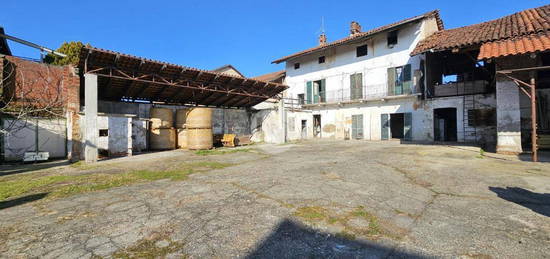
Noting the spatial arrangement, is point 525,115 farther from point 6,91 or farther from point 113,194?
point 6,91

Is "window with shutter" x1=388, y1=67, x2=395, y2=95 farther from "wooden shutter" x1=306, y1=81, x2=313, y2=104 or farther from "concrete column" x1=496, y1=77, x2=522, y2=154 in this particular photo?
"concrete column" x1=496, y1=77, x2=522, y2=154

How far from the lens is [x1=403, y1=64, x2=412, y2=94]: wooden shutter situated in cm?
1758

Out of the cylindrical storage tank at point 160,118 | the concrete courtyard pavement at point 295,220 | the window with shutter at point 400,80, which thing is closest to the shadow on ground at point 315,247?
the concrete courtyard pavement at point 295,220

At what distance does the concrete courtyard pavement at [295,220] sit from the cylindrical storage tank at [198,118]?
8.50 meters

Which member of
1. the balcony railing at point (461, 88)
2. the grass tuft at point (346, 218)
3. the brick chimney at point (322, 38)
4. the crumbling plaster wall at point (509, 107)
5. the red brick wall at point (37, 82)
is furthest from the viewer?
the brick chimney at point (322, 38)

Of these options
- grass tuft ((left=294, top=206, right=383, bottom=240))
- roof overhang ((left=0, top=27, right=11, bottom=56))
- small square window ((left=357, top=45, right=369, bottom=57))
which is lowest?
grass tuft ((left=294, top=206, right=383, bottom=240))

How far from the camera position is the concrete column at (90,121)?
30.0ft

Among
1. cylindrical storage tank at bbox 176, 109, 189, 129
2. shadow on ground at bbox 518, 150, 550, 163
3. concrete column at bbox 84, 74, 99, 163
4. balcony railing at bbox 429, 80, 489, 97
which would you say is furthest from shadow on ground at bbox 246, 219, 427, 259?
balcony railing at bbox 429, 80, 489, 97

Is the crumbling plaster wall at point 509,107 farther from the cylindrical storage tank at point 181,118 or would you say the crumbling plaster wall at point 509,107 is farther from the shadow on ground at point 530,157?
the cylindrical storage tank at point 181,118

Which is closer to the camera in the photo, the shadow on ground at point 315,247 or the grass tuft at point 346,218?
the shadow on ground at point 315,247

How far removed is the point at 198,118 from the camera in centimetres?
1357

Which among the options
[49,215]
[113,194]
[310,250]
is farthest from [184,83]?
[310,250]

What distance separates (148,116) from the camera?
47.9 feet

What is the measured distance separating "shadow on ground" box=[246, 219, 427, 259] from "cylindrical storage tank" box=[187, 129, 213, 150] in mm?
11641
